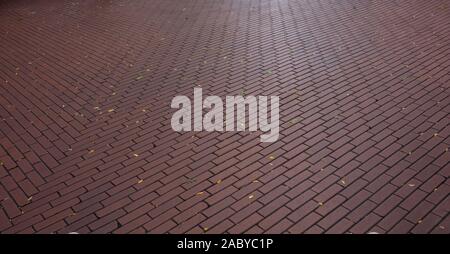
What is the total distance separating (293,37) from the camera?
8.80 metres

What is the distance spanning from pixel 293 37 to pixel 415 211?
5512mm

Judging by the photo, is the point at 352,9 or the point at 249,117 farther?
the point at 352,9

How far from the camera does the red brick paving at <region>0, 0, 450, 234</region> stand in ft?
14.1

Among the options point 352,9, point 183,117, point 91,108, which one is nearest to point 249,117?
point 183,117

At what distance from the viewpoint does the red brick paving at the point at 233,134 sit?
4289mm

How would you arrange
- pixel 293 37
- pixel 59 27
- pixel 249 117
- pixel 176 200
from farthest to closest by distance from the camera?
pixel 59 27, pixel 293 37, pixel 249 117, pixel 176 200

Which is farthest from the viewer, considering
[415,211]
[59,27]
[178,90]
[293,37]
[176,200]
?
[59,27]

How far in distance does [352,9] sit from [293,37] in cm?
261

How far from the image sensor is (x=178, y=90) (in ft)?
22.3

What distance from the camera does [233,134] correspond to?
5590 mm
